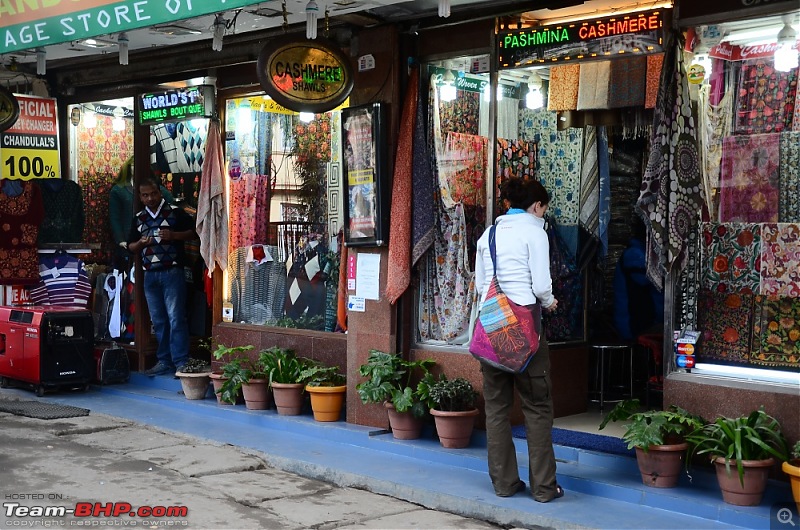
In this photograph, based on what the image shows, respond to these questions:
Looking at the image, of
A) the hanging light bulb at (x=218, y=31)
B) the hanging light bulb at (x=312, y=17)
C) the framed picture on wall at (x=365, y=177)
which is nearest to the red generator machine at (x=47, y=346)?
the framed picture on wall at (x=365, y=177)

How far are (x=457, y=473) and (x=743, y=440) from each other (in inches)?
85.5

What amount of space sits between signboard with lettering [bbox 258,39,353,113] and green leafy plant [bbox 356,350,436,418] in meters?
2.18

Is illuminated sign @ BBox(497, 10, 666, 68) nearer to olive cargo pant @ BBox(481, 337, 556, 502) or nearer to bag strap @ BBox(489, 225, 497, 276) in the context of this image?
bag strap @ BBox(489, 225, 497, 276)

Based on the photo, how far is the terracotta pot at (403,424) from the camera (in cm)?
834

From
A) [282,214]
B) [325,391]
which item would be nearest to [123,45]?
[282,214]

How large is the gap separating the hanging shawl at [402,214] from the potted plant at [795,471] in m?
3.52

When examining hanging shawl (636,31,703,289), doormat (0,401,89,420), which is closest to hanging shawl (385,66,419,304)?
hanging shawl (636,31,703,289)

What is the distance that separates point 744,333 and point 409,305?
9.42 ft

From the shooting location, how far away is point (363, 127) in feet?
29.0

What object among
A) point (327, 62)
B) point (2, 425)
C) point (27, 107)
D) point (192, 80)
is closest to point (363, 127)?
point (327, 62)

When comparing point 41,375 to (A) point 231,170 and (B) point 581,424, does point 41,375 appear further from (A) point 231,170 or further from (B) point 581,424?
(B) point 581,424

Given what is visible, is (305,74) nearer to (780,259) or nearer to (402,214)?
(402,214)

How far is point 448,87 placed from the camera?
342 inches

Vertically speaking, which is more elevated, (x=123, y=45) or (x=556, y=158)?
(x=123, y=45)
